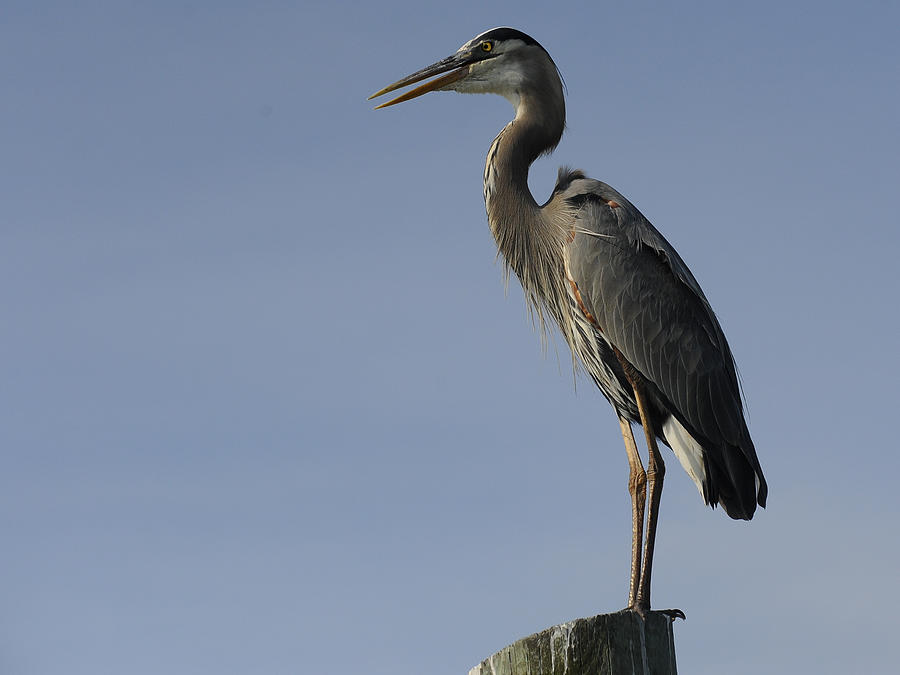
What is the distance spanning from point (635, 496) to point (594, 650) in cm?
255

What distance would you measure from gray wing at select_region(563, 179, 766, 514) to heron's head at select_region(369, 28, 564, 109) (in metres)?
0.77

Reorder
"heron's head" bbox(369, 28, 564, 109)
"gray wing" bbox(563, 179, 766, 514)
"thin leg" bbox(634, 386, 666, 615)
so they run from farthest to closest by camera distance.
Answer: "heron's head" bbox(369, 28, 564, 109) < "gray wing" bbox(563, 179, 766, 514) < "thin leg" bbox(634, 386, 666, 615)

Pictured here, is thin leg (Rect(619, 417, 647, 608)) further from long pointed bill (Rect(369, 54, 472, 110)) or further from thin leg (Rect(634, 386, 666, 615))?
long pointed bill (Rect(369, 54, 472, 110))

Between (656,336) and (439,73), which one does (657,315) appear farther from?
(439,73)

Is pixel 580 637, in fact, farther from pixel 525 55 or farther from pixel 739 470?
pixel 525 55

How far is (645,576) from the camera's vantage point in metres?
5.41

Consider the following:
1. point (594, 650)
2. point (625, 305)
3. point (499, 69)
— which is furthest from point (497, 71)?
point (594, 650)

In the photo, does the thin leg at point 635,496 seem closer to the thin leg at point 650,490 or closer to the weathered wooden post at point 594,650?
the thin leg at point 650,490

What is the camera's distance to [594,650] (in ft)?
11.7

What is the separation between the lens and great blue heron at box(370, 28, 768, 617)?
6270mm

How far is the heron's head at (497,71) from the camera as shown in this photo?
6.84m

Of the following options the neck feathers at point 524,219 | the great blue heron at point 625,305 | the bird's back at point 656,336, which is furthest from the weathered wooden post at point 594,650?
the neck feathers at point 524,219

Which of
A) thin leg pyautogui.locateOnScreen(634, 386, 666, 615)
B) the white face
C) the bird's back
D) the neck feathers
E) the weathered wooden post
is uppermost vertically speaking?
the white face

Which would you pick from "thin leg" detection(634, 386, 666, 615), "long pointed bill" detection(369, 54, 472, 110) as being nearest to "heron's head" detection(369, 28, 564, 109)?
"long pointed bill" detection(369, 54, 472, 110)
